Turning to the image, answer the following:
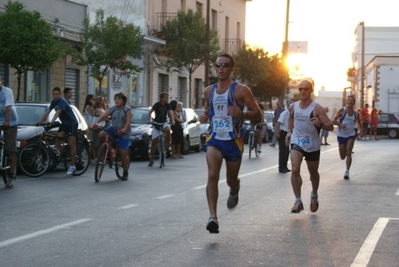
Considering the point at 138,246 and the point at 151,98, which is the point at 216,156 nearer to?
the point at 138,246

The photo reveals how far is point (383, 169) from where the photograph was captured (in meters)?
20.9

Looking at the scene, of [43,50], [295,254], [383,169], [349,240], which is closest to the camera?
[295,254]

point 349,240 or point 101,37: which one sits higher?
point 101,37

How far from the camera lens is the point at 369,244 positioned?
868 centimetres

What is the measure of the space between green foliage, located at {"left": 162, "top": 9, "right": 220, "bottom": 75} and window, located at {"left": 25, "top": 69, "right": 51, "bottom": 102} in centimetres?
1040

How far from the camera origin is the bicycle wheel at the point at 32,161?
1691cm

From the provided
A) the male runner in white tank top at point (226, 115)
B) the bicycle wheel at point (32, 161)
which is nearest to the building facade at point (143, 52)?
the bicycle wheel at point (32, 161)

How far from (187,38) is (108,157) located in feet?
78.8

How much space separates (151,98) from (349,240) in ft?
109

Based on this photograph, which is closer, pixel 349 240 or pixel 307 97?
pixel 349 240

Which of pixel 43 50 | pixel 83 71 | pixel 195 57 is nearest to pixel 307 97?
pixel 43 50

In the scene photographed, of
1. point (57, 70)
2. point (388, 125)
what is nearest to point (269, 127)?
→ point (57, 70)

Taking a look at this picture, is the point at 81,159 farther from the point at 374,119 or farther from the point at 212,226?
the point at 374,119

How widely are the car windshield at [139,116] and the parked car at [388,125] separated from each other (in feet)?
90.0
